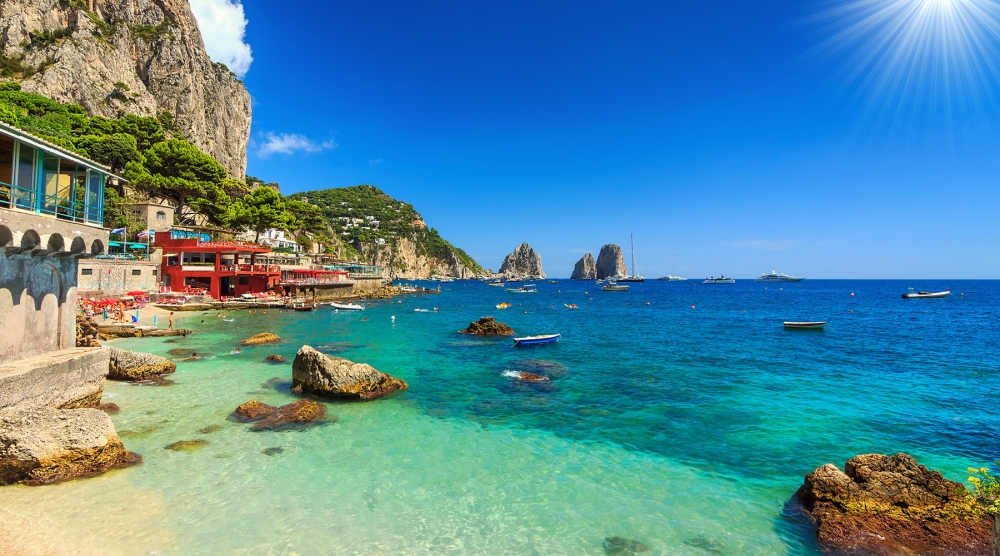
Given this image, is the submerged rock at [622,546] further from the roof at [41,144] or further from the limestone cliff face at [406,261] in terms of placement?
the limestone cliff face at [406,261]

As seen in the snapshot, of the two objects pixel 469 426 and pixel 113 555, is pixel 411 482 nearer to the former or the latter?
pixel 469 426

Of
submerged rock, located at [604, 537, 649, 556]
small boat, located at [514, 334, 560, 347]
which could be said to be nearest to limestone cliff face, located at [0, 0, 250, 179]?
small boat, located at [514, 334, 560, 347]

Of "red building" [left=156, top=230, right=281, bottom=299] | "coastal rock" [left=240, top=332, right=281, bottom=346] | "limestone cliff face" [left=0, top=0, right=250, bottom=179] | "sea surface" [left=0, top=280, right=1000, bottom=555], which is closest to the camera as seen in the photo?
"sea surface" [left=0, top=280, right=1000, bottom=555]

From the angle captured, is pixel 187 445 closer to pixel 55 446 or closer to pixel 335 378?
pixel 55 446

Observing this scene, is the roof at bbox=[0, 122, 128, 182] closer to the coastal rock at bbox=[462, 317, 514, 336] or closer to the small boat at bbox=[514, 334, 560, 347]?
the small boat at bbox=[514, 334, 560, 347]

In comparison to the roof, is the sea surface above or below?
below

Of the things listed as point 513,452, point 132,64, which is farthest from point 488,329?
point 132,64

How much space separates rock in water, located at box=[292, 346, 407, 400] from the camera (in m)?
15.0

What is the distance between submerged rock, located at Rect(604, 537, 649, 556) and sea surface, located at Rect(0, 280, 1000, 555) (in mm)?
152

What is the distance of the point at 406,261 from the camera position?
172 m

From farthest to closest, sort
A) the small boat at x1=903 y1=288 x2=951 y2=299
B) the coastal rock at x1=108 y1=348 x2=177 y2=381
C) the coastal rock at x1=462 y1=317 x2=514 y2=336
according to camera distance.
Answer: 1. the small boat at x1=903 y1=288 x2=951 y2=299
2. the coastal rock at x1=462 y1=317 x2=514 y2=336
3. the coastal rock at x1=108 y1=348 x2=177 y2=381

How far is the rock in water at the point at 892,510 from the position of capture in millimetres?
7133

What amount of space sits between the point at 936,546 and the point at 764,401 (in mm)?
9544

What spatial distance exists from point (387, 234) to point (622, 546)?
546 feet
